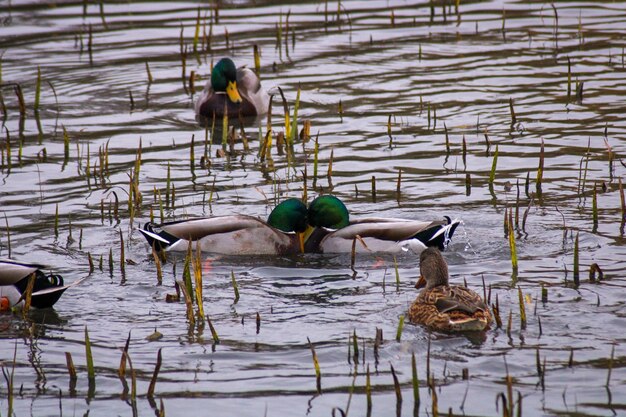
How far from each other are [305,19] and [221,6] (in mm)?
1760

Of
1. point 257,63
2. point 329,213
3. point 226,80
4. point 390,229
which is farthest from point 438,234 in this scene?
point 257,63

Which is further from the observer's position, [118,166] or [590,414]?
[118,166]

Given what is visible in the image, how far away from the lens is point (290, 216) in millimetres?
10039

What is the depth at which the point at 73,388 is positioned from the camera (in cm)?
676

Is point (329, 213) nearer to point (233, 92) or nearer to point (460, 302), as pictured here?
point (460, 302)

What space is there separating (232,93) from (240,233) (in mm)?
5094

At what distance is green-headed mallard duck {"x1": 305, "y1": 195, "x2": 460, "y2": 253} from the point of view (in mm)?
9516

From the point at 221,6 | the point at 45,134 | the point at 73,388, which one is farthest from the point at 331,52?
the point at 73,388

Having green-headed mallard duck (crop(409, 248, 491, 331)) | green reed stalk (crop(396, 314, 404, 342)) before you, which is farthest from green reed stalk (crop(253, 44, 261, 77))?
green reed stalk (crop(396, 314, 404, 342))

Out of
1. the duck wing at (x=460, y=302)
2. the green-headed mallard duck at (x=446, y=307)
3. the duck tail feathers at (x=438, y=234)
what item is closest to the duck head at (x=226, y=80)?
the duck tail feathers at (x=438, y=234)

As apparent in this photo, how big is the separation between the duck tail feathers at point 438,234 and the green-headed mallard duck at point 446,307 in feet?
4.13

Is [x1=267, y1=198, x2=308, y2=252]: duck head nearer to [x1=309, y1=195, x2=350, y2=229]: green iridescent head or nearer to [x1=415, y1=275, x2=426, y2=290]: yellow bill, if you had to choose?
[x1=309, y1=195, x2=350, y2=229]: green iridescent head

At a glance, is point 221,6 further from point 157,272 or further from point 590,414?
point 590,414

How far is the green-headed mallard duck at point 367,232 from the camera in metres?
9.52
